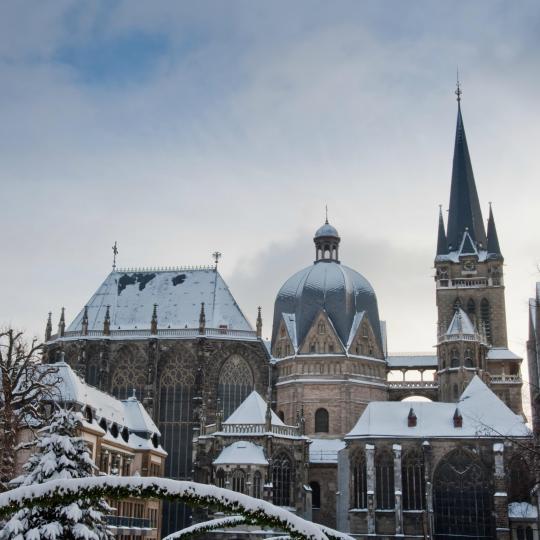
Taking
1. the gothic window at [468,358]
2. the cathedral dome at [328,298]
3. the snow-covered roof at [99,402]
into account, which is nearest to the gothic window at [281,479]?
the snow-covered roof at [99,402]

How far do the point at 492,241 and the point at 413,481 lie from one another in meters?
34.2

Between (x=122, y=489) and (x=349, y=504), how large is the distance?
2048 inches

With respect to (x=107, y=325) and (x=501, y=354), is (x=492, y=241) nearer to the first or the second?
(x=501, y=354)

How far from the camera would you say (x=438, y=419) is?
2419 inches

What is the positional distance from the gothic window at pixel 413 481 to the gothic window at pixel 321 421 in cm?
981

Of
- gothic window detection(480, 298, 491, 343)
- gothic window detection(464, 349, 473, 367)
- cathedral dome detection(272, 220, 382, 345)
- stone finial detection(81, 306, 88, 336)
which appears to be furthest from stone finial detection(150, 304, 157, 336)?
gothic window detection(480, 298, 491, 343)

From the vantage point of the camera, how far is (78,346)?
71.9 meters

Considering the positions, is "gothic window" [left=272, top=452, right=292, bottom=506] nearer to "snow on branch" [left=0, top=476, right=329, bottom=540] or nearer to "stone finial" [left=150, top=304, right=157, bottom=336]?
"stone finial" [left=150, top=304, right=157, bottom=336]

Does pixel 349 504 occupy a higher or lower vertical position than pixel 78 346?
lower

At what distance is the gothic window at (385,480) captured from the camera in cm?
5969

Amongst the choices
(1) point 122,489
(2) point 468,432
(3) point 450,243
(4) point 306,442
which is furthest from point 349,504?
(1) point 122,489

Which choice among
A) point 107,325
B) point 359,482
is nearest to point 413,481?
point 359,482

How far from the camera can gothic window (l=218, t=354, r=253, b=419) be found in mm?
69750

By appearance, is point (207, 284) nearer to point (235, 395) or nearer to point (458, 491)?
point (235, 395)
